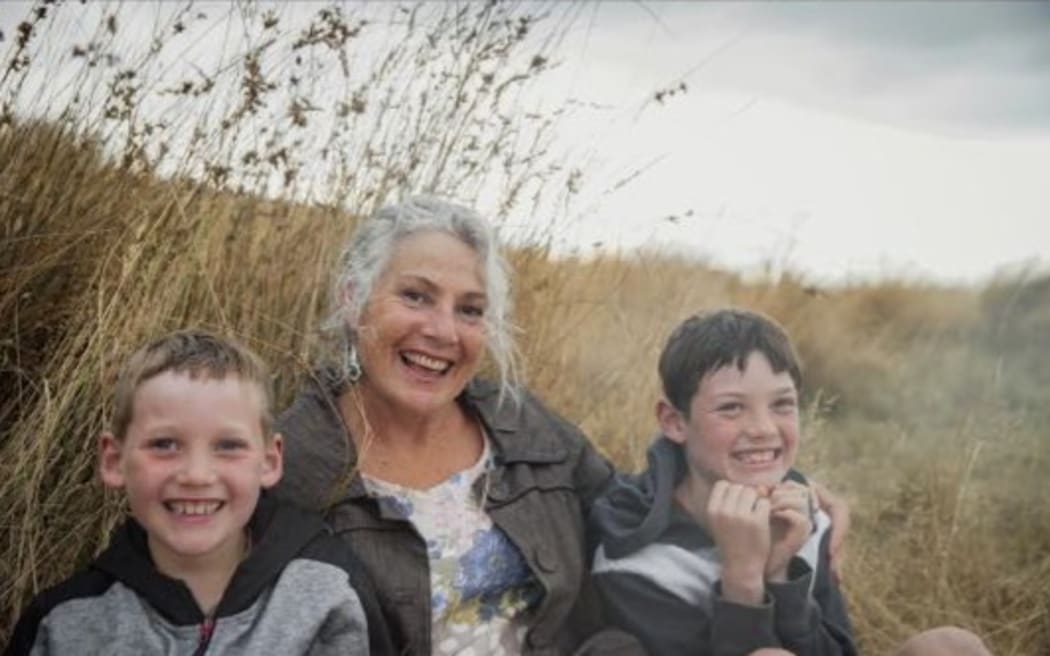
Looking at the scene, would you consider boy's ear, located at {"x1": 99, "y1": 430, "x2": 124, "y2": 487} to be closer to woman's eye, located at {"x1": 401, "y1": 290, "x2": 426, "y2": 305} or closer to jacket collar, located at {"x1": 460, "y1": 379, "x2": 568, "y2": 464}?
woman's eye, located at {"x1": 401, "y1": 290, "x2": 426, "y2": 305}

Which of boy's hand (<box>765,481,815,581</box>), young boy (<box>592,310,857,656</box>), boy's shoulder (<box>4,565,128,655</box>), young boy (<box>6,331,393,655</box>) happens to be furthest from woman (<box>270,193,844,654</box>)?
boy's shoulder (<box>4,565,128,655</box>)

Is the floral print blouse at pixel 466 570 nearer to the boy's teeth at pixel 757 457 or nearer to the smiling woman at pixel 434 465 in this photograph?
the smiling woman at pixel 434 465

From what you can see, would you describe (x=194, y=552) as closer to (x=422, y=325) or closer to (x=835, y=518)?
(x=422, y=325)

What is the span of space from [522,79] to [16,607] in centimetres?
206

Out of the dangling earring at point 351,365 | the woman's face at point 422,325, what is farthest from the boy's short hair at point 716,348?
the dangling earring at point 351,365

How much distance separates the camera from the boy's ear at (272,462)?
90.5 inches

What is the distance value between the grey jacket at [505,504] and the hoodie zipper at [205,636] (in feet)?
1.31

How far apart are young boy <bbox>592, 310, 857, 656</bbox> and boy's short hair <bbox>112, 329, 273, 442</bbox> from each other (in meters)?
0.87

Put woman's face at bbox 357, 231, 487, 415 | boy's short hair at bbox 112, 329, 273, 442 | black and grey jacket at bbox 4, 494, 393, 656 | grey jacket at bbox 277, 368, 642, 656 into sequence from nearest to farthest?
1. black and grey jacket at bbox 4, 494, 393, 656
2. boy's short hair at bbox 112, 329, 273, 442
3. grey jacket at bbox 277, 368, 642, 656
4. woman's face at bbox 357, 231, 487, 415

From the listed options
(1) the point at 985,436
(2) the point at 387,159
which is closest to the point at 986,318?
(1) the point at 985,436

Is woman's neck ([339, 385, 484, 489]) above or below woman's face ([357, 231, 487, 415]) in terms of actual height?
below

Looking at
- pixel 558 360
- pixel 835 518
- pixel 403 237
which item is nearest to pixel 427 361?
pixel 403 237

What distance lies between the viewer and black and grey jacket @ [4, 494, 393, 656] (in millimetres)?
2086

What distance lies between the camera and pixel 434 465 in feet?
8.84
